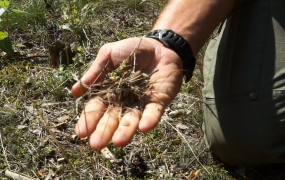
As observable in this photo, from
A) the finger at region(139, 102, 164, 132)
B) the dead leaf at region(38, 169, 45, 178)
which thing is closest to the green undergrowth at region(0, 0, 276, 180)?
the dead leaf at region(38, 169, 45, 178)

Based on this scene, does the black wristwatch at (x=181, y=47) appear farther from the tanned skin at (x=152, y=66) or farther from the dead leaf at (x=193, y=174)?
the dead leaf at (x=193, y=174)

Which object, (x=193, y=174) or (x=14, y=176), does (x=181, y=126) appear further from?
(x=14, y=176)

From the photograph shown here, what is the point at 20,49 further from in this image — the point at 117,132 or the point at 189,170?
the point at 117,132

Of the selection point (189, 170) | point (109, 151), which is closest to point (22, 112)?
point (109, 151)

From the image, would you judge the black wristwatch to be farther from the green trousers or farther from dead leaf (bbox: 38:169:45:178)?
dead leaf (bbox: 38:169:45:178)

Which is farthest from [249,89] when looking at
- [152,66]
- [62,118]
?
[62,118]

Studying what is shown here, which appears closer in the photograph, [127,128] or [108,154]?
[127,128]

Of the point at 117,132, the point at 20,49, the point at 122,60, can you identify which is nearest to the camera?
the point at 117,132
